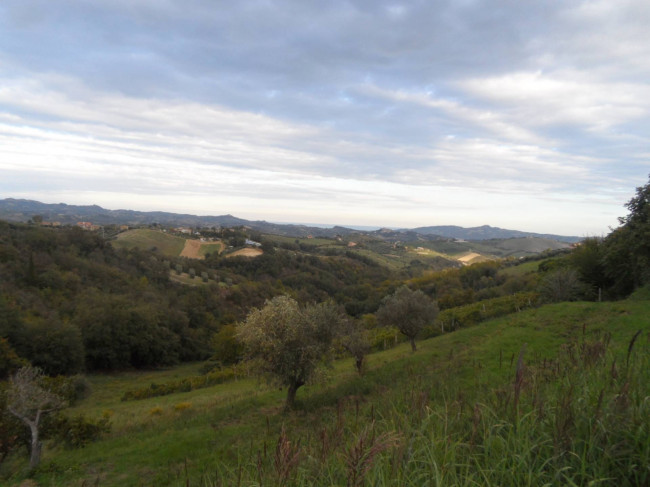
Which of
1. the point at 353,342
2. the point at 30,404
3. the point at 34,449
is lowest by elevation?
the point at 34,449

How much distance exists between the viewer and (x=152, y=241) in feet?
348

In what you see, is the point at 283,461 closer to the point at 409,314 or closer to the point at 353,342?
the point at 353,342

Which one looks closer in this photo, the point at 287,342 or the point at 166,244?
the point at 287,342

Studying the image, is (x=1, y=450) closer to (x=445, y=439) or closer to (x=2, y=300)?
(x=445, y=439)

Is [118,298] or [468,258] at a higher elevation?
[468,258]

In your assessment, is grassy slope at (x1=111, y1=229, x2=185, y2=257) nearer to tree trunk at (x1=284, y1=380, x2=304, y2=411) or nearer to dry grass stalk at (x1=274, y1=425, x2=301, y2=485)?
tree trunk at (x1=284, y1=380, x2=304, y2=411)

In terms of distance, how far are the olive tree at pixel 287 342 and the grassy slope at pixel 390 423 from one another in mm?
Result: 1701

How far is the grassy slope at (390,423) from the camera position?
8.92 feet

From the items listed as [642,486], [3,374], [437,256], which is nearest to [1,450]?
[642,486]

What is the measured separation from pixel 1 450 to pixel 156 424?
622cm

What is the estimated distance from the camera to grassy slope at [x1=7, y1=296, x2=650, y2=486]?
2719 millimetres

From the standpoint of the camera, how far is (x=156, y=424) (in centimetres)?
1708

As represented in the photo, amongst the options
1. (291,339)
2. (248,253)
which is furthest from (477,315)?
(248,253)

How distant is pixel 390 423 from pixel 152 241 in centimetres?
11517
